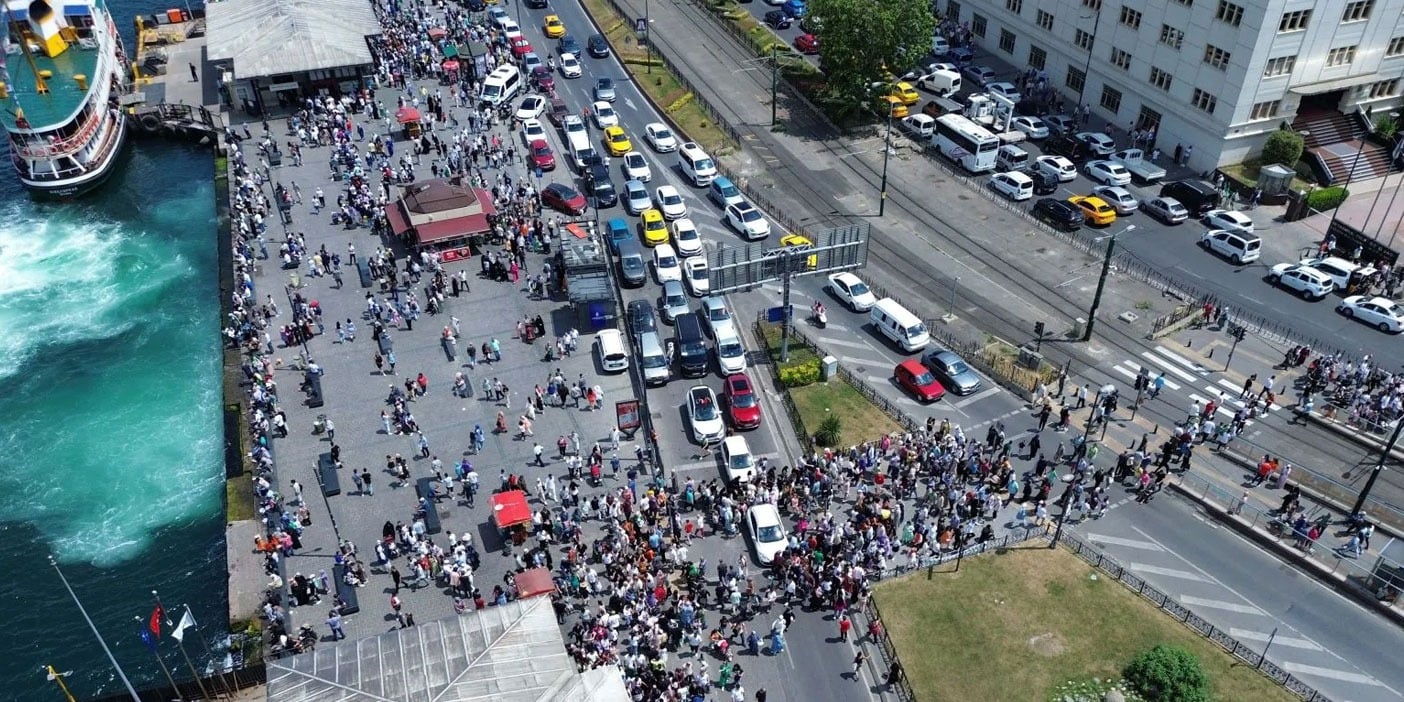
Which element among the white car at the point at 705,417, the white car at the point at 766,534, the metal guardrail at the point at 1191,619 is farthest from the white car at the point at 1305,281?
the white car at the point at 766,534

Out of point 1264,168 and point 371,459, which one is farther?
point 1264,168

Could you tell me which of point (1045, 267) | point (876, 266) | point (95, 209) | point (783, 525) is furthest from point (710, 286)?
point (95, 209)

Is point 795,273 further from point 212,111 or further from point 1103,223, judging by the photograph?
point 212,111

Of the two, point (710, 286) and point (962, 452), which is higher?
point (710, 286)

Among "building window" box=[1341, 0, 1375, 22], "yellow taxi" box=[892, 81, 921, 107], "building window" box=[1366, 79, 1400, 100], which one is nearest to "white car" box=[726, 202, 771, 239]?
"yellow taxi" box=[892, 81, 921, 107]

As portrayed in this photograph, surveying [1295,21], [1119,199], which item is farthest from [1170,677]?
[1295,21]

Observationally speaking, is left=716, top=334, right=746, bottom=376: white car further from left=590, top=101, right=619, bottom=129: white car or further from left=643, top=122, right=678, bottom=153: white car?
left=590, top=101, right=619, bottom=129: white car

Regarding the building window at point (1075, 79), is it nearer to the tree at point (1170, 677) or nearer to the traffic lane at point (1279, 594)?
the traffic lane at point (1279, 594)

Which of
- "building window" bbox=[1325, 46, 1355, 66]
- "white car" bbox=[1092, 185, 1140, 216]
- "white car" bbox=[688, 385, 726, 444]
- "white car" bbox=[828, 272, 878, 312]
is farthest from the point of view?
"building window" bbox=[1325, 46, 1355, 66]
